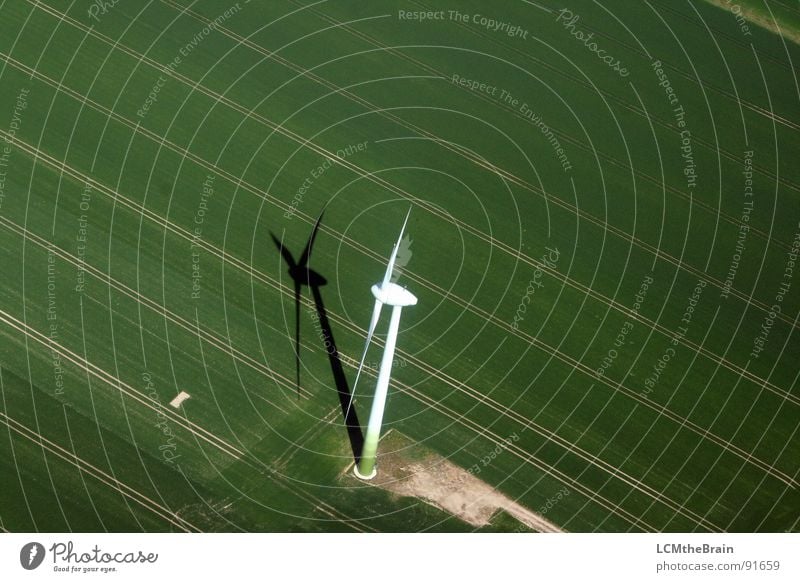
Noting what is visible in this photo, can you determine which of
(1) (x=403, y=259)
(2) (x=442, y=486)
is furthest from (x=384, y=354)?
(2) (x=442, y=486)

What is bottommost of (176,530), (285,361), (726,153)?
(176,530)

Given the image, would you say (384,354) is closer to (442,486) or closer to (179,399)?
(442,486)

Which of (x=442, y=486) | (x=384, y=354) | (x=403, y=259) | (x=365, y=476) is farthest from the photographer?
(x=442, y=486)

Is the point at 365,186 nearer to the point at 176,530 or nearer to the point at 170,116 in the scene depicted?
the point at 170,116
